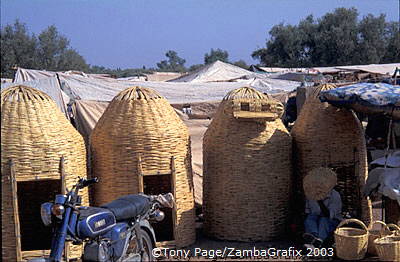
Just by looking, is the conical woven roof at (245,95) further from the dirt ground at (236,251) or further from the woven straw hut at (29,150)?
the woven straw hut at (29,150)

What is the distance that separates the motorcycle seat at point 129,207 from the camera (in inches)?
170

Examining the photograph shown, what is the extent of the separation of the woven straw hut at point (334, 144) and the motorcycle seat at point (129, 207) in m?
2.31

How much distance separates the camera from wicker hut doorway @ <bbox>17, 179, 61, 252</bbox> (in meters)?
5.87

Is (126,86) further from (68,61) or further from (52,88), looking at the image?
(68,61)

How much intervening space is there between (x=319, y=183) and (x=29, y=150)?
10.1ft

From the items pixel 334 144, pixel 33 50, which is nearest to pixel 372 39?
pixel 33 50

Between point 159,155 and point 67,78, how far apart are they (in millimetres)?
3528

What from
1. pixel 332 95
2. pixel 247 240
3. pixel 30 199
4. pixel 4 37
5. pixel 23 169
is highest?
pixel 4 37

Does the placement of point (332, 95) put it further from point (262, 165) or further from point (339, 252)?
point (339, 252)

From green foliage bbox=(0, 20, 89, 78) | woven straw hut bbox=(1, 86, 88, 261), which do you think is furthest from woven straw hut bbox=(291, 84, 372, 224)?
green foliage bbox=(0, 20, 89, 78)

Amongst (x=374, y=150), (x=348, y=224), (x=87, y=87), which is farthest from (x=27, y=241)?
(x=374, y=150)

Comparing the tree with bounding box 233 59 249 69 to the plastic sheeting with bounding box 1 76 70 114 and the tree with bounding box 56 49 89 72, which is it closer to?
the tree with bounding box 56 49 89 72

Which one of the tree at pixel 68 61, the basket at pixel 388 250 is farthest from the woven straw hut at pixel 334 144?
the tree at pixel 68 61

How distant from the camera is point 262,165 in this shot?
5836mm
